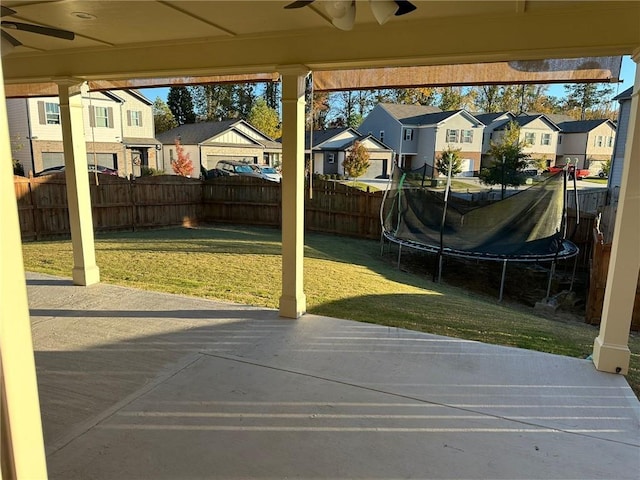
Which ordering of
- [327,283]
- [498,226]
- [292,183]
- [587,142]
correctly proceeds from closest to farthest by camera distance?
[292,183]
[327,283]
[498,226]
[587,142]

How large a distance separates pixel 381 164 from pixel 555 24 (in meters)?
30.6

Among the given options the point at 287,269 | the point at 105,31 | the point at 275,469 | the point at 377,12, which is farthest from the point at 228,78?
the point at 275,469

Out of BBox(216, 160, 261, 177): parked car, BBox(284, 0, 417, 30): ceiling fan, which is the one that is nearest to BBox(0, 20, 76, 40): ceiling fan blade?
BBox(284, 0, 417, 30): ceiling fan

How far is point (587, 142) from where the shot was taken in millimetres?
37375

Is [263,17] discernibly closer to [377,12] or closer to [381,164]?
[377,12]

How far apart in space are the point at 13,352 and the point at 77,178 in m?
5.29

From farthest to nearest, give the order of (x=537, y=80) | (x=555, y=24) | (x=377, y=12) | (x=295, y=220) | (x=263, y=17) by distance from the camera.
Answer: (x=295, y=220)
(x=537, y=80)
(x=263, y=17)
(x=555, y=24)
(x=377, y=12)

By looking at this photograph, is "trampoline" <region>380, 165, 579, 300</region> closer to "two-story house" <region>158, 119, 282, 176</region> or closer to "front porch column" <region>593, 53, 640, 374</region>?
"front porch column" <region>593, 53, 640, 374</region>

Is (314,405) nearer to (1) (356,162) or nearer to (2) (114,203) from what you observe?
(2) (114,203)

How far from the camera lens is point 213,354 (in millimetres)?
3863

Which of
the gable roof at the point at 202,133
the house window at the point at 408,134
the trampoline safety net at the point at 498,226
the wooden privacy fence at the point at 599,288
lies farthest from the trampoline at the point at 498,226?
the house window at the point at 408,134

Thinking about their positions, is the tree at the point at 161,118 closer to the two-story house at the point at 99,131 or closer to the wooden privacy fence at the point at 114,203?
Answer: the two-story house at the point at 99,131

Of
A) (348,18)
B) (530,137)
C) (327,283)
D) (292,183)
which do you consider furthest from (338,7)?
(530,137)

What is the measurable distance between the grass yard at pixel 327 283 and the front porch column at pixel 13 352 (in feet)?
13.0
